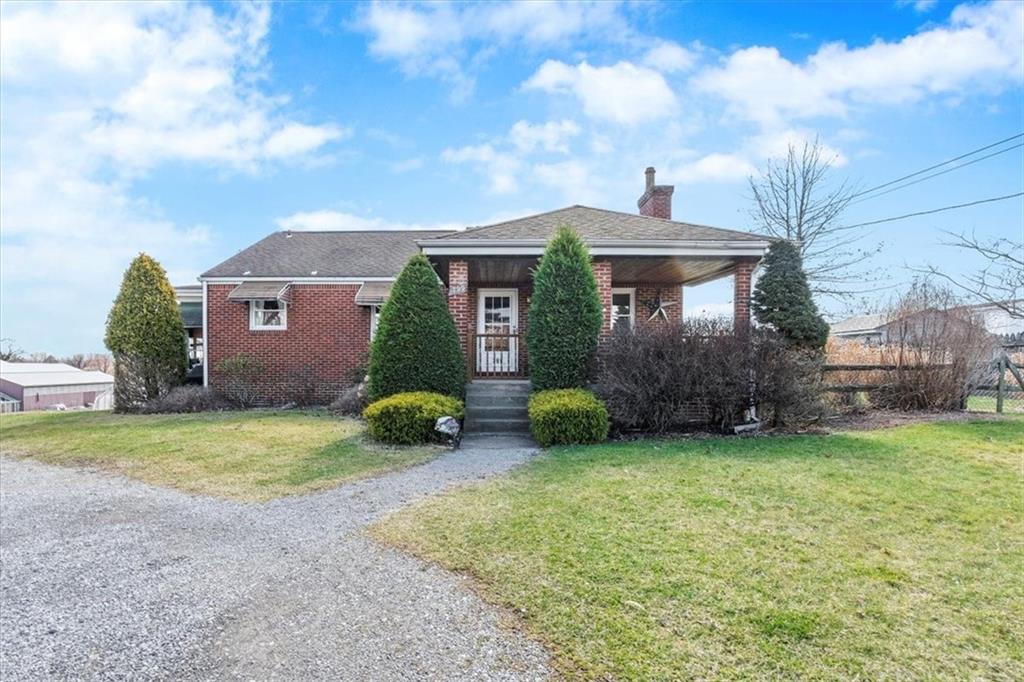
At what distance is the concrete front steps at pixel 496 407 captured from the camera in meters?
10.0

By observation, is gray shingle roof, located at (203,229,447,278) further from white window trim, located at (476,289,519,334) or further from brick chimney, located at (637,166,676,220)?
brick chimney, located at (637,166,676,220)

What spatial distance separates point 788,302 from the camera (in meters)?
10.9

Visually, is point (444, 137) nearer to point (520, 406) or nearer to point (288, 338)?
point (520, 406)

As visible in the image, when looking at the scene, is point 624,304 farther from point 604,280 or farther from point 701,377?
point 701,377

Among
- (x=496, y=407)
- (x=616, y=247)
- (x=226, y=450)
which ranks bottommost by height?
(x=226, y=450)

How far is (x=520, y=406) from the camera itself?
10.4 meters

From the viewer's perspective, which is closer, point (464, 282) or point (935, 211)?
point (464, 282)

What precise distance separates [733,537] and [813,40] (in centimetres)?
1079

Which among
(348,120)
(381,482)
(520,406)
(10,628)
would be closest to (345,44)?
(348,120)

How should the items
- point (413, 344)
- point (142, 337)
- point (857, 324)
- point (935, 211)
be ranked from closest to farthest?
1. point (413, 344)
2. point (142, 337)
3. point (935, 211)
4. point (857, 324)

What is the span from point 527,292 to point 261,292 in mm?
7706

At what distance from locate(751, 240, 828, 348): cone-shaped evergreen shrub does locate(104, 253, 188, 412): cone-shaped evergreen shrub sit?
1508 centimetres

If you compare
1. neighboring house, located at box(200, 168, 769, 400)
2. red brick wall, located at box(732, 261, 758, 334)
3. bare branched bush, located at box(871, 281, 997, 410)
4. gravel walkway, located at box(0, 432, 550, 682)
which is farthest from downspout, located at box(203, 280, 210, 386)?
bare branched bush, located at box(871, 281, 997, 410)

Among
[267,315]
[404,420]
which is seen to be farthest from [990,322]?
[267,315]
